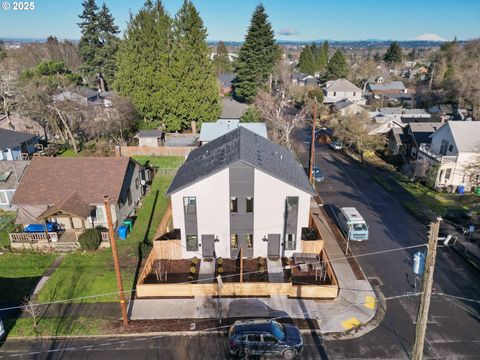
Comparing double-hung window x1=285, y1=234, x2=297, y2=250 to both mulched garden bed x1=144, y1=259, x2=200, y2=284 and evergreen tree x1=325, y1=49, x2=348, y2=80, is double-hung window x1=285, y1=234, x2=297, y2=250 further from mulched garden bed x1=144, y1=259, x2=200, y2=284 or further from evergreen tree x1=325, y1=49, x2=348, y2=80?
evergreen tree x1=325, y1=49, x2=348, y2=80

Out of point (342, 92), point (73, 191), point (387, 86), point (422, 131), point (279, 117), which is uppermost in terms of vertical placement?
point (387, 86)

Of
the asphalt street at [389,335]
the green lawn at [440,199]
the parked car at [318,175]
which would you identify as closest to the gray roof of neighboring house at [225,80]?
the parked car at [318,175]

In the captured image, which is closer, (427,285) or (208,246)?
(427,285)

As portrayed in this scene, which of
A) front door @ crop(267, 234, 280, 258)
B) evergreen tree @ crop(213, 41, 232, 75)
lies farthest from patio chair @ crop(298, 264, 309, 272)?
evergreen tree @ crop(213, 41, 232, 75)

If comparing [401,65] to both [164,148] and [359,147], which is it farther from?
[164,148]

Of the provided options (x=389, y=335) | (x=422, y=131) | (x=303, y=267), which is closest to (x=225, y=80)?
(x=422, y=131)

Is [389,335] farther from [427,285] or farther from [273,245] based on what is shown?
[273,245]
